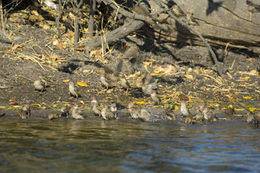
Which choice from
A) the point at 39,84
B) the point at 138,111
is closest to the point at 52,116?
the point at 39,84

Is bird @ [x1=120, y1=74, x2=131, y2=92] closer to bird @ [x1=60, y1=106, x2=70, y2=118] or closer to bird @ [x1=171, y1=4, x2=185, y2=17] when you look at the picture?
bird @ [x1=60, y1=106, x2=70, y2=118]

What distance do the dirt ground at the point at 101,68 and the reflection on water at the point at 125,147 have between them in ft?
7.16

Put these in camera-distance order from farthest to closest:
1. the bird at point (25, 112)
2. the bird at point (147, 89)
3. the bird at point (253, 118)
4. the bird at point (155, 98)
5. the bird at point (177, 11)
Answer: the bird at point (177, 11)
the bird at point (147, 89)
the bird at point (155, 98)
the bird at point (253, 118)
the bird at point (25, 112)

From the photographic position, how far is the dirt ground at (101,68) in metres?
11.9

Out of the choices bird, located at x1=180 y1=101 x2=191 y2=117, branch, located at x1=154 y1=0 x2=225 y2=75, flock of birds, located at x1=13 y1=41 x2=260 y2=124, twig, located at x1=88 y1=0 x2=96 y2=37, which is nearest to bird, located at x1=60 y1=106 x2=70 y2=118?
flock of birds, located at x1=13 y1=41 x2=260 y2=124

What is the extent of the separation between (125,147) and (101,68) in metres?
7.46

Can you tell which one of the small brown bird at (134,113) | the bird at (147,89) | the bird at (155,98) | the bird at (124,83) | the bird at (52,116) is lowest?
the bird at (52,116)

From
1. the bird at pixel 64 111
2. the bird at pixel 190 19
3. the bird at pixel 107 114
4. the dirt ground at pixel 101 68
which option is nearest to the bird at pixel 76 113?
the bird at pixel 64 111

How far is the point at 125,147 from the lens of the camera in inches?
282

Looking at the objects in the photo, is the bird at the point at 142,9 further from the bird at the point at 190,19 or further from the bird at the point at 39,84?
the bird at the point at 39,84

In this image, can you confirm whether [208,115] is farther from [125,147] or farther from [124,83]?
[125,147]

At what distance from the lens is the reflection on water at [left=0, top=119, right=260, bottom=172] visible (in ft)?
19.6

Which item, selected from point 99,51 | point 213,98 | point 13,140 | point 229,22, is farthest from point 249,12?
point 13,140

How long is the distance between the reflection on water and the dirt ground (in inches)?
86.0
